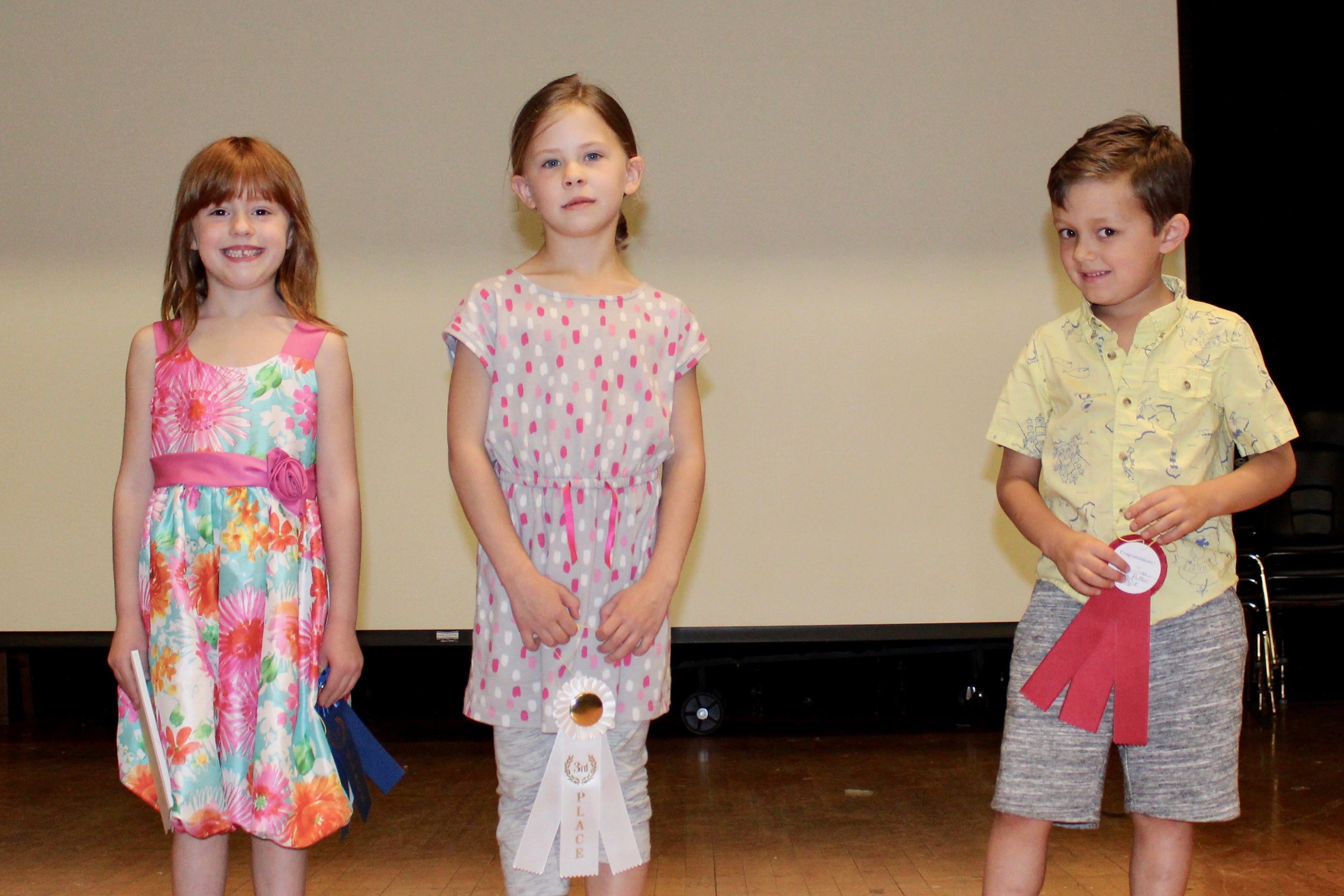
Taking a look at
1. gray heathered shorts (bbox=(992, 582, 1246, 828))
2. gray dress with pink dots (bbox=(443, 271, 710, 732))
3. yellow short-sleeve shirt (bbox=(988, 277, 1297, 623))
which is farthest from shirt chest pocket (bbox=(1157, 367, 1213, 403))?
gray dress with pink dots (bbox=(443, 271, 710, 732))

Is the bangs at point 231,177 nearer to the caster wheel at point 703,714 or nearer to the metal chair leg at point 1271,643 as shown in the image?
the caster wheel at point 703,714

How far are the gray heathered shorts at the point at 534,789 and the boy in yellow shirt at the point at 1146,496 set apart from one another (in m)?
0.44

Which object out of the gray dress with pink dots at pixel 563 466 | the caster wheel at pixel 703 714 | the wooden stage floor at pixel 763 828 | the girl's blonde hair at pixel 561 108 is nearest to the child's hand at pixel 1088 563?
the gray dress with pink dots at pixel 563 466

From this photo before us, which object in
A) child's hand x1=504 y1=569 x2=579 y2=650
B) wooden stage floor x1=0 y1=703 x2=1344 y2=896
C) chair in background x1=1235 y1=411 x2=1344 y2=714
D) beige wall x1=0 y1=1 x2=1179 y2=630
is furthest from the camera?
chair in background x1=1235 y1=411 x2=1344 y2=714

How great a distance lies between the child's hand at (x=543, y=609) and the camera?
1.36 meters

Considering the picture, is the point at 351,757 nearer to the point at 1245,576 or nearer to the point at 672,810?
the point at 672,810

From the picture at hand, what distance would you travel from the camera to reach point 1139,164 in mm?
1458

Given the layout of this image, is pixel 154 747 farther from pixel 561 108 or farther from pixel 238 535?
pixel 561 108

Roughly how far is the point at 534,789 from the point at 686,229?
2.16 meters

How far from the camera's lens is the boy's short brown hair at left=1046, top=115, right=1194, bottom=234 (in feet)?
4.78

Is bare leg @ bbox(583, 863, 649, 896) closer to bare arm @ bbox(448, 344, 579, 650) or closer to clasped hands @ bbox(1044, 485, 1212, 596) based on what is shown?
bare arm @ bbox(448, 344, 579, 650)

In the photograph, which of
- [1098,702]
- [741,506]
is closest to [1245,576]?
[741,506]

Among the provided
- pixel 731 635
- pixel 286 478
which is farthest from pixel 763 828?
pixel 286 478

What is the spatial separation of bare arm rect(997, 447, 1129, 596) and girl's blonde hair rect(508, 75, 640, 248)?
65 cm
